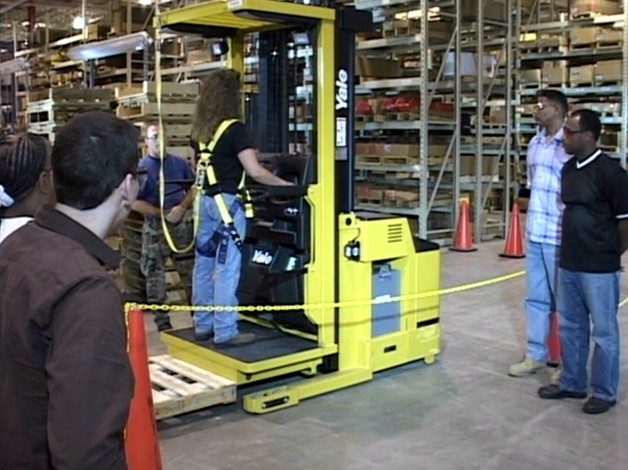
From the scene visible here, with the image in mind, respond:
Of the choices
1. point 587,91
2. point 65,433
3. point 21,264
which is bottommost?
point 65,433

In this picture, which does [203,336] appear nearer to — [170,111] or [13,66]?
[170,111]

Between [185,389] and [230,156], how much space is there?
4.95ft

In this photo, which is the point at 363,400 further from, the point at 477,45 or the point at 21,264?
the point at 477,45

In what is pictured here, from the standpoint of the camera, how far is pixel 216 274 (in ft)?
17.7

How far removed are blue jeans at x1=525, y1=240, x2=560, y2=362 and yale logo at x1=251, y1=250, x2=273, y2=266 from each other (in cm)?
184

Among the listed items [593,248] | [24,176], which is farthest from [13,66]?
[24,176]

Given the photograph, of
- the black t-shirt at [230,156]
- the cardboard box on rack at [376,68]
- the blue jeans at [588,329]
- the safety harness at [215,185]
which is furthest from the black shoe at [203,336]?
the cardboard box on rack at [376,68]

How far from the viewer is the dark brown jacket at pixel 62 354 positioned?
5.25 feet

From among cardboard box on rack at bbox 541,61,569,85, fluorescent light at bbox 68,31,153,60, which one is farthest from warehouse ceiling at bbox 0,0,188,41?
cardboard box on rack at bbox 541,61,569,85

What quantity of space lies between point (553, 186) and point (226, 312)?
2386 millimetres

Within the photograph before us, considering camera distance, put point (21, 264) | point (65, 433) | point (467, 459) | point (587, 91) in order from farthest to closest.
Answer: point (587, 91)
point (467, 459)
point (21, 264)
point (65, 433)

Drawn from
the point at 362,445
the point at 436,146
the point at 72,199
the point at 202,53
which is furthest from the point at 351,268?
the point at 202,53

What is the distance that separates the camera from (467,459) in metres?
4.39

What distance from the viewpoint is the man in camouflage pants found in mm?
6992
